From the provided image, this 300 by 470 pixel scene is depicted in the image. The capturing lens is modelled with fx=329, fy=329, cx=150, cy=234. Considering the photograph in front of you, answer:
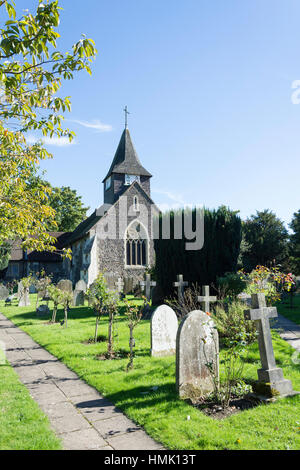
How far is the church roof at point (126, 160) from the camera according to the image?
30.9 meters

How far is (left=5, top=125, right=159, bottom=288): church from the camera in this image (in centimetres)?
2577

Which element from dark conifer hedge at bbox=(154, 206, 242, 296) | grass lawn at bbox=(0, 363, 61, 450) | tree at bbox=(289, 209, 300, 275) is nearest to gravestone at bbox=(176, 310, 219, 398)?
grass lawn at bbox=(0, 363, 61, 450)

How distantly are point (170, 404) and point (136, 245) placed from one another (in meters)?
23.0

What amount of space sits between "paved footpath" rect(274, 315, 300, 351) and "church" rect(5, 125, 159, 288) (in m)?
13.5

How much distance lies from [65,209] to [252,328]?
37189 mm

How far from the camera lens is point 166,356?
7.12 m

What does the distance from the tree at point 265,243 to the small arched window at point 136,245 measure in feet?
27.3

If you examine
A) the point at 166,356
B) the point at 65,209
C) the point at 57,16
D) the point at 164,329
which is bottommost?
the point at 166,356

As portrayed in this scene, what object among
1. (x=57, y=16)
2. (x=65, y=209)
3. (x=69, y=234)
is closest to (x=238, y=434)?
(x=57, y=16)

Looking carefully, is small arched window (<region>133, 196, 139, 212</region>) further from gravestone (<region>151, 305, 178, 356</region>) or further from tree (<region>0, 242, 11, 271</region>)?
gravestone (<region>151, 305, 178, 356</region>)

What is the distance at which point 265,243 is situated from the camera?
28.3 metres
